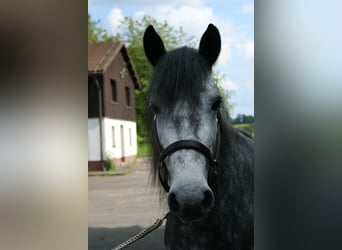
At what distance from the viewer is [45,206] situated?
84.0 inches

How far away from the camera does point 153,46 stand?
6.17 ft

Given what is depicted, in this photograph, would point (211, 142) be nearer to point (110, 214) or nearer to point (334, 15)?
point (334, 15)

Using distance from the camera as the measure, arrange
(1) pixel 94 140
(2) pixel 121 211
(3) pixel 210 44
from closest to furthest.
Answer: (3) pixel 210 44, (2) pixel 121 211, (1) pixel 94 140

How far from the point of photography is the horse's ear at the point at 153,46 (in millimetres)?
1854

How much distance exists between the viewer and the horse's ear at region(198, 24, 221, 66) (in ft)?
5.99

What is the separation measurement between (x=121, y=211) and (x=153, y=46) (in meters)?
4.14

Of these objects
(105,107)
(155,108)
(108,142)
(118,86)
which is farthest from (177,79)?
(108,142)

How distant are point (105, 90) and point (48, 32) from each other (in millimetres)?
4650

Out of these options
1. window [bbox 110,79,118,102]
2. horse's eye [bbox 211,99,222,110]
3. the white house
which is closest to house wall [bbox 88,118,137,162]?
the white house

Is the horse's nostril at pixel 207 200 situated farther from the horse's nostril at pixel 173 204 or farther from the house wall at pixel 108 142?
the house wall at pixel 108 142

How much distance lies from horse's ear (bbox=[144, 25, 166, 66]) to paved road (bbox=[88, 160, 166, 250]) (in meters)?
1.56

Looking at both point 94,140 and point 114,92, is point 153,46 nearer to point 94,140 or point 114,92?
point 114,92

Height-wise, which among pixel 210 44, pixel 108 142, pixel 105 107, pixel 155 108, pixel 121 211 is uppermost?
pixel 210 44

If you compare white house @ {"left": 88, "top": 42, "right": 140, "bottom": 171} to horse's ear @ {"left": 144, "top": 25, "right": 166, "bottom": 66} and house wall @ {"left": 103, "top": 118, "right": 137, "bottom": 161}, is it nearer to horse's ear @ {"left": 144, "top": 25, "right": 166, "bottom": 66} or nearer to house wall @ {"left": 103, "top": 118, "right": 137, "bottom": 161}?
house wall @ {"left": 103, "top": 118, "right": 137, "bottom": 161}
